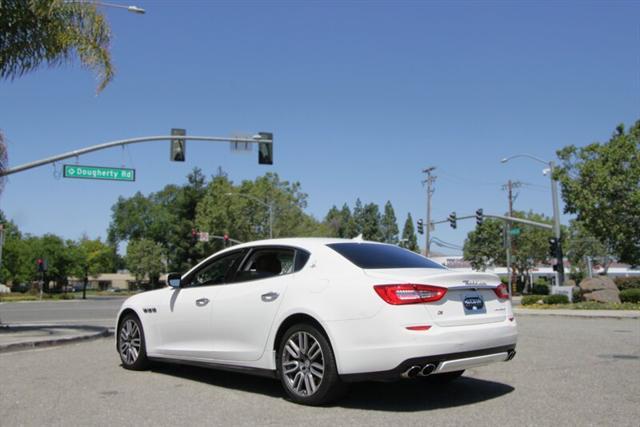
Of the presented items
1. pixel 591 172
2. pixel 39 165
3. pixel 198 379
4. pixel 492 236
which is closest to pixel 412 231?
pixel 492 236

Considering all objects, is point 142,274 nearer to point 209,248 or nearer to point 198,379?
point 209,248

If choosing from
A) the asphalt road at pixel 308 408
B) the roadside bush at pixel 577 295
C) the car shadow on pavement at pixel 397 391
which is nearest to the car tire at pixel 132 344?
the asphalt road at pixel 308 408

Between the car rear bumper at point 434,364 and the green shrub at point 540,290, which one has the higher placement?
the car rear bumper at point 434,364

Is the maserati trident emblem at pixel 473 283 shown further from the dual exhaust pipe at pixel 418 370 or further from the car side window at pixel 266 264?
the car side window at pixel 266 264

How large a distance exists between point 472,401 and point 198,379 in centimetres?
328

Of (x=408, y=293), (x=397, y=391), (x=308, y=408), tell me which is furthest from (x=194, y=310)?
(x=408, y=293)

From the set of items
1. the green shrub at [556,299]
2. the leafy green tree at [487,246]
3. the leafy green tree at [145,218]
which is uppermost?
the leafy green tree at [145,218]

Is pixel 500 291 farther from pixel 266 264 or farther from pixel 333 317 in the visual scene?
pixel 266 264

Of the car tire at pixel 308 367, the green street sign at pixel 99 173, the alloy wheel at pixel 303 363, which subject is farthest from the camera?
the green street sign at pixel 99 173

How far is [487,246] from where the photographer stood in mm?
71000

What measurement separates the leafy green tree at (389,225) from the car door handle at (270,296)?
123 m

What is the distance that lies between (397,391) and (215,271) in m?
2.50

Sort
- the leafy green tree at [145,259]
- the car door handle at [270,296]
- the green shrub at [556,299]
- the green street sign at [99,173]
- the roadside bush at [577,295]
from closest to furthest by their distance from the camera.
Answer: the car door handle at [270,296] → the green street sign at [99,173] → the green shrub at [556,299] → the roadside bush at [577,295] → the leafy green tree at [145,259]

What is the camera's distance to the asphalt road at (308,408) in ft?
17.0
